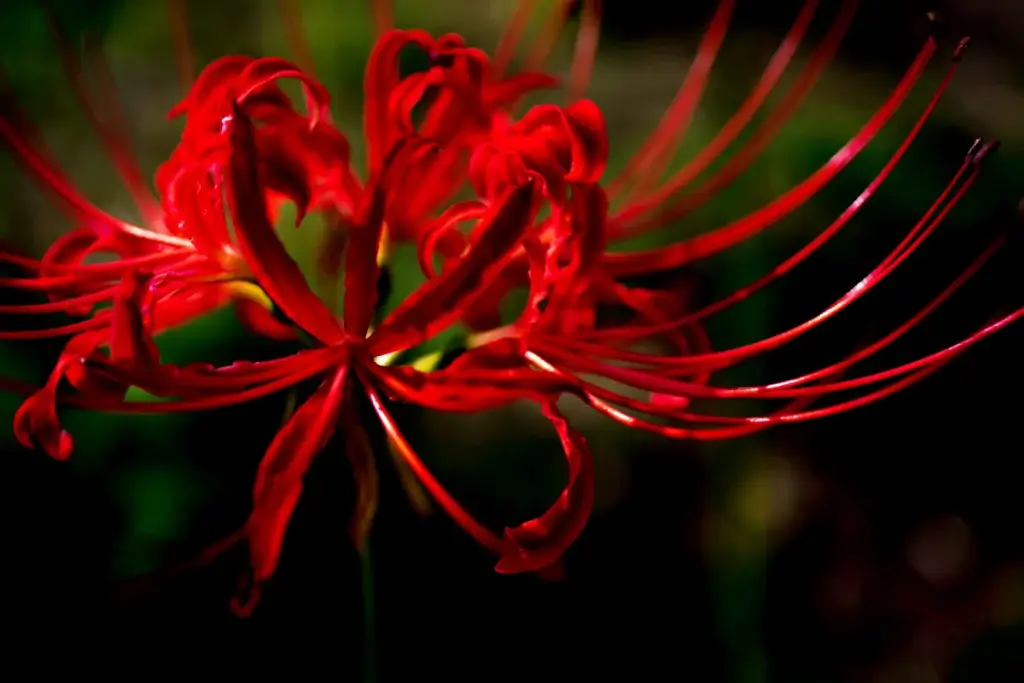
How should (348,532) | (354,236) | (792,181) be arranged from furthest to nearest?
1. (792,181)
2. (348,532)
3. (354,236)

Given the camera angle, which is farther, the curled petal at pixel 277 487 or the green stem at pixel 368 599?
the green stem at pixel 368 599

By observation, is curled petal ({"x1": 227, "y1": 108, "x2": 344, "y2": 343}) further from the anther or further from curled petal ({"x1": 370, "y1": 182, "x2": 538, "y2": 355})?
the anther

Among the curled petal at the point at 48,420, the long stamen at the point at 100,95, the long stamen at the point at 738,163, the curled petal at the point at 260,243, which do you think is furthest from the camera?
the long stamen at the point at 100,95

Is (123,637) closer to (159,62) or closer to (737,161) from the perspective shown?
(159,62)

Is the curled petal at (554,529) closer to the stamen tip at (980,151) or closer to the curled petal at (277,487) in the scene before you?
the curled petal at (277,487)

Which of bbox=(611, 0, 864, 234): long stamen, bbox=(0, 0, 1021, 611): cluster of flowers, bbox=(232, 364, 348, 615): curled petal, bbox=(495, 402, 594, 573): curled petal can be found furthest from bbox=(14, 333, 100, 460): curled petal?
bbox=(611, 0, 864, 234): long stamen

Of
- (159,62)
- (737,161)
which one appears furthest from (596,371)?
(159,62)

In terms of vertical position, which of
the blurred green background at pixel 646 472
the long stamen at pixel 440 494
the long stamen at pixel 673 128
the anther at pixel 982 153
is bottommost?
the blurred green background at pixel 646 472

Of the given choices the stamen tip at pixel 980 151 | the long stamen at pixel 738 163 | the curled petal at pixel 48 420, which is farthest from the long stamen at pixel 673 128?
the curled petal at pixel 48 420
